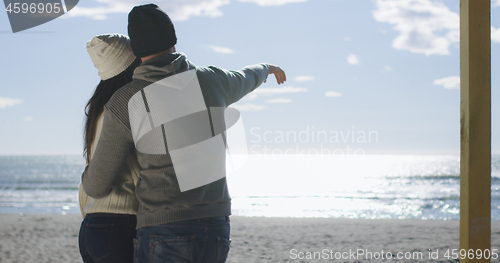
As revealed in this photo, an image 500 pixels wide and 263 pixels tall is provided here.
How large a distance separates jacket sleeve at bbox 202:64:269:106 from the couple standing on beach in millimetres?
19

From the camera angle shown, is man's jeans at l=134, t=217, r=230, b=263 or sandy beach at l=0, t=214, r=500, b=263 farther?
sandy beach at l=0, t=214, r=500, b=263

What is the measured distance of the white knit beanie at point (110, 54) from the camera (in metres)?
1.27

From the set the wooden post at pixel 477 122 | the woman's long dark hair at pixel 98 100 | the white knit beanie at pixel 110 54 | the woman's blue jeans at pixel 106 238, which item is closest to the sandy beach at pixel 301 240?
the wooden post at pixel 477 122

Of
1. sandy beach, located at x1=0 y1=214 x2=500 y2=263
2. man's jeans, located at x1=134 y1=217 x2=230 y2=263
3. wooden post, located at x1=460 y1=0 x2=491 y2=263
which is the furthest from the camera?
sandy beach, located at x1=0 y1=214 x2=500 y2=263

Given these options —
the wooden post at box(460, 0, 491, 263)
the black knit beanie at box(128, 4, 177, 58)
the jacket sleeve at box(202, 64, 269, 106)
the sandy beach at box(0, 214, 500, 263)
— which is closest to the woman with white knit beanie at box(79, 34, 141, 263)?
the black knit beanie at box(128, 4, 177, 58)

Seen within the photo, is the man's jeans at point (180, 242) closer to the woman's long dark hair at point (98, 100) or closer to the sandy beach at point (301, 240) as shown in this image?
the woman's long dark hair at point (98, 100)

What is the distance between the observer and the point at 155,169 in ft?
3.71

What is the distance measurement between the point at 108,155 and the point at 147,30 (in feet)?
1.30

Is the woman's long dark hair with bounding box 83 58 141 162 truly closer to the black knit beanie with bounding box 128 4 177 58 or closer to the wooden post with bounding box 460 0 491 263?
the black knit beanie with bounding box 128 4 177 58

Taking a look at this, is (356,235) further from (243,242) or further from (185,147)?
(185,147)

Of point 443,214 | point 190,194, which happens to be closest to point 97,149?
point 190,194

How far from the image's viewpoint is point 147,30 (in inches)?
45.7

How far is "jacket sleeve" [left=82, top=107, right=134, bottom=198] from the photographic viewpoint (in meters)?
1.10

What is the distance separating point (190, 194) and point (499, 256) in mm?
4782
